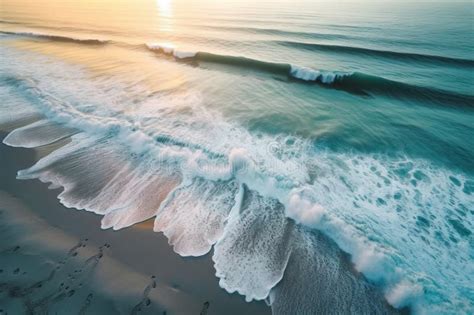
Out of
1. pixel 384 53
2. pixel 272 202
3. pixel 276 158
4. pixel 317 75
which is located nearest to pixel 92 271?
pixel 272 202

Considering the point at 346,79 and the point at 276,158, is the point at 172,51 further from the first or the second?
the point at 276,158

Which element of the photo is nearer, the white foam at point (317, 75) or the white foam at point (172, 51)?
the white foam at point (317, 75)

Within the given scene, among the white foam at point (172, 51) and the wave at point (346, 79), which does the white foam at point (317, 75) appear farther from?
the white foam at point (172, 51)

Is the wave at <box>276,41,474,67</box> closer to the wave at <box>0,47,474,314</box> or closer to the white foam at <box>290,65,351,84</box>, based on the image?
the white foam at <box>290,65,351,84</box>

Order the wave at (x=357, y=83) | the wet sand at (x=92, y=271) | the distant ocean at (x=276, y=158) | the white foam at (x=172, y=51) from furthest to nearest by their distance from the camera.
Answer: the white foam at (x=172, y=51)
the wave at (x=357, y=83)
the distant ocean at (x=276, y=158)
the wet sand at (x=92, y=271)

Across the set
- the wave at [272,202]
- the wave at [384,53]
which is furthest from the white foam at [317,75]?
the wave at [272,202]

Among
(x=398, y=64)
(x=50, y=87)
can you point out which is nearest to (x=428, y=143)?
(x=398, y=64)

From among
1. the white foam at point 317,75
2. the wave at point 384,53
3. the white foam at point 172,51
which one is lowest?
the white foam at point 172,51
